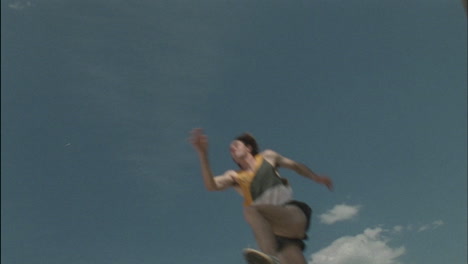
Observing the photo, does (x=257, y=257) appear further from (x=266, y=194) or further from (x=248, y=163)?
(x=248, y=163)

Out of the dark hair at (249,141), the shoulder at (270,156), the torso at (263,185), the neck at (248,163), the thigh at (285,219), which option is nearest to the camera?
the thigh at (285,219)

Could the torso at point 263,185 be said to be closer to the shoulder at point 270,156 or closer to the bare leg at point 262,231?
the shoulder at point 270,156

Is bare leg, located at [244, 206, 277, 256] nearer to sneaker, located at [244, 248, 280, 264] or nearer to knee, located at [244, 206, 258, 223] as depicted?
knee, located at [244, 206, 258, 223]

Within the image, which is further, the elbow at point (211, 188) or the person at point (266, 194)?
the elbow at point (211, 188)

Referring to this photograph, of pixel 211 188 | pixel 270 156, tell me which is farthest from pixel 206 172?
pixel 270 156

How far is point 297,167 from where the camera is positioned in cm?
852

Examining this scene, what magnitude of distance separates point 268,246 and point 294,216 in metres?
0.60

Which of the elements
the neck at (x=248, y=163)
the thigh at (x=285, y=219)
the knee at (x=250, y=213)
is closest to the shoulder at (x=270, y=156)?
the neck at (x=248, y=163)

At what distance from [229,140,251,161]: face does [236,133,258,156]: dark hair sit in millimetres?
127

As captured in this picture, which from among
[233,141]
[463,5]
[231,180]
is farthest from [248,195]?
[463,5]

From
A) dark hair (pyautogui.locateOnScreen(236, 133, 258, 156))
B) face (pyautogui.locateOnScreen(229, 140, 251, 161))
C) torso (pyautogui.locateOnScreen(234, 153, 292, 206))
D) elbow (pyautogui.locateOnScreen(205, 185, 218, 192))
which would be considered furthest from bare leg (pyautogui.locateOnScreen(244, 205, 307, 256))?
dark hair (pyautogui.locateOnScreen(236, 133, 258, 156))

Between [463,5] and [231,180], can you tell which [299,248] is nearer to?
[231,180]

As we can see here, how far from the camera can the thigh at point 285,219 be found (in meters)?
7.68

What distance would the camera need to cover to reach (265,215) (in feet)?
25.2
